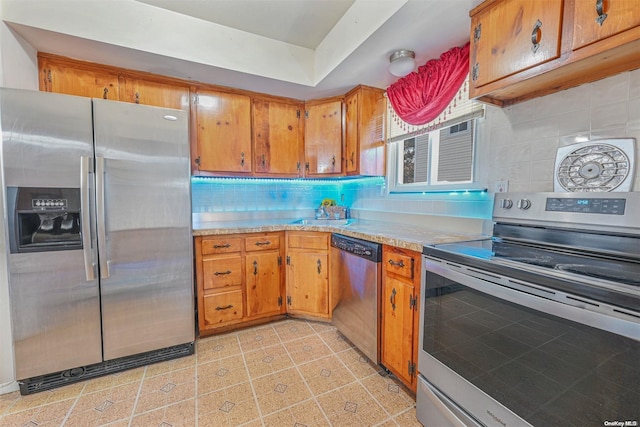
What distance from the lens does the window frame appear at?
1820 mm

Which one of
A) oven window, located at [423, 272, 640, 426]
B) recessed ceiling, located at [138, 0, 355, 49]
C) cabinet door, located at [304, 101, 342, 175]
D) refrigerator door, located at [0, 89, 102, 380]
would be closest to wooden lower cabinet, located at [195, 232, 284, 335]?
refrigerator door, located at [0, 89, 102, 380]

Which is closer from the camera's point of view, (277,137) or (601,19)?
(601,19)

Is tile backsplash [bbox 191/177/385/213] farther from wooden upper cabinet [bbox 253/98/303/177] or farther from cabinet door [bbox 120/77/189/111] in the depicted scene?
cabinet door [bbox 120/77/189/111]

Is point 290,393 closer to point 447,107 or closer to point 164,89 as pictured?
point 447,107

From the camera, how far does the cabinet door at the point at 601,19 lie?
0.93m

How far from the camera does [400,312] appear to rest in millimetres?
1603

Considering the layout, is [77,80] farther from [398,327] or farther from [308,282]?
[398,327]

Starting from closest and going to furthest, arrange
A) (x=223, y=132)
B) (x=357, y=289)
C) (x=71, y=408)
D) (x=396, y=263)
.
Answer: (x=71, y=408)
(x=396, y=263)
(x=357, y=289)
(x=223, y=132)

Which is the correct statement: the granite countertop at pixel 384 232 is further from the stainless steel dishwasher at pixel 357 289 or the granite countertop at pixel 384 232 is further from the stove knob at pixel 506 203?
the stove knob at pixel 506 203

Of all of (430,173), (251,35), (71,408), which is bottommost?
Answer: (71,408)

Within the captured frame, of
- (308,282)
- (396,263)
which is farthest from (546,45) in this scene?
(308,282)

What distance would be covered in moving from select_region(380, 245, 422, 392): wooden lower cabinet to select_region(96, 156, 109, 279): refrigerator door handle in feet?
5.92

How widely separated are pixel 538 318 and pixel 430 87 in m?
1.72

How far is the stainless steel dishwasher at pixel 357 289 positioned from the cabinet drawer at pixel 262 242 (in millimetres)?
545
